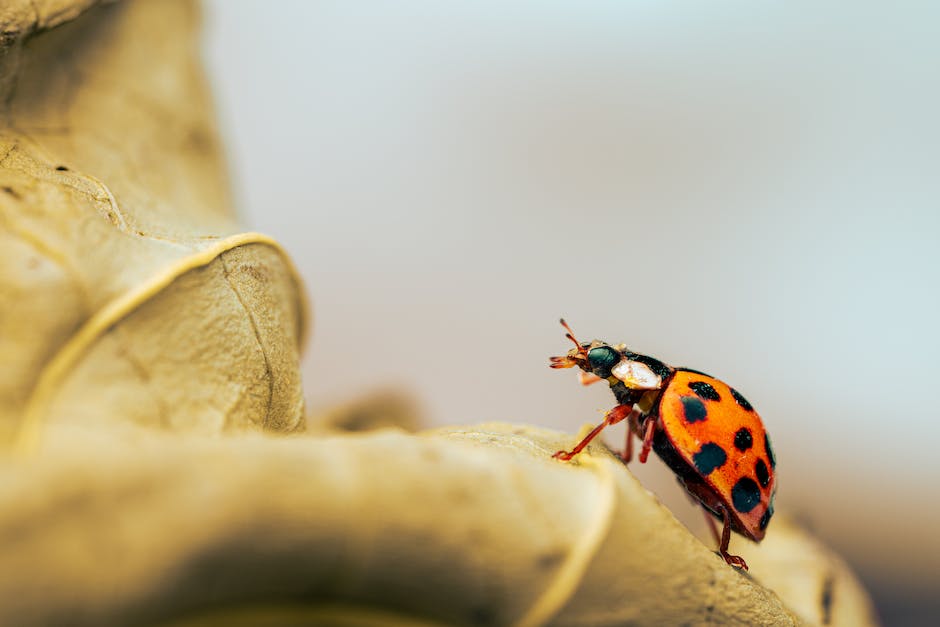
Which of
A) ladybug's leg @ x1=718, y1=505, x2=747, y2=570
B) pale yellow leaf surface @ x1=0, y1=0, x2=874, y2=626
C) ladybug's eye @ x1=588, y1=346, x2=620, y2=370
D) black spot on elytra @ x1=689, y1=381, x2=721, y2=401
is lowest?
ladybug's leg @ x1=718, y1=505, x2=747, y2=570

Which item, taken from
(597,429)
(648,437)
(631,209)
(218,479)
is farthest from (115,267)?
(631,209)

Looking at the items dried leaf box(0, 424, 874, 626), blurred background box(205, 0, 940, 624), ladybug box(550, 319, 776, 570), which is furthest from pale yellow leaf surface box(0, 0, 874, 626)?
blurred background box(205, 0, 940, 624)

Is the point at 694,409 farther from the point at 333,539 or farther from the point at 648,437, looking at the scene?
the point at 333,539

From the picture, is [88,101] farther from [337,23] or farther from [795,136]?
[795,136]

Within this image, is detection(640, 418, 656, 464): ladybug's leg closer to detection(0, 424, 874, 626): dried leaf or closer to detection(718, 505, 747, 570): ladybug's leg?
detection(718, 505, 747, 570): ladybug's leg

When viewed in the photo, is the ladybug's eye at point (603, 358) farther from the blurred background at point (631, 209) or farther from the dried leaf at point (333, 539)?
the blurred background at point (631, 209)

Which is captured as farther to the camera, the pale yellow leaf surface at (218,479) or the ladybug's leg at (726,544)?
the ladybug's leg at (726,544)

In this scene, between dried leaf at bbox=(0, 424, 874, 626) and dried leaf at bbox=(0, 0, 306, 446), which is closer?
dried leaf at bbox=(0, 424, 874, 626)

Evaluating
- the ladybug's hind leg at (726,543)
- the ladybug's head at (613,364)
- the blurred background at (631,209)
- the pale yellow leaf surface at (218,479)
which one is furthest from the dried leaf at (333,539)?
the blurred background at (631,209)
